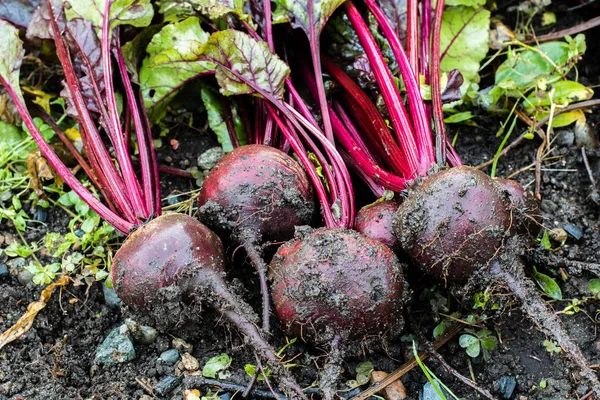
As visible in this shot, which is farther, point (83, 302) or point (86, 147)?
point (86, 147)

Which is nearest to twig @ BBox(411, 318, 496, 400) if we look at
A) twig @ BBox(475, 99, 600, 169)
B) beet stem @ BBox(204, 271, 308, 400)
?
beet stem @ BBox(204, 271, 308, 400)

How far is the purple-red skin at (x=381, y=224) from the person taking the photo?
278 centimetres

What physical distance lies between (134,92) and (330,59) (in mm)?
1184

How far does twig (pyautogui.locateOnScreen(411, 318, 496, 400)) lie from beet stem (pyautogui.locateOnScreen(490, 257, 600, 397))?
35 cm

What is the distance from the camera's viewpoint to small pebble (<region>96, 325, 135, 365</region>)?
8.87 feet

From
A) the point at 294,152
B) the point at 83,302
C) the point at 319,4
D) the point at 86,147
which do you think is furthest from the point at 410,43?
the point at 83,302

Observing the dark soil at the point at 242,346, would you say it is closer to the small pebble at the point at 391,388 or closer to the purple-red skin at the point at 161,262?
the small pebble at the point at 391,388

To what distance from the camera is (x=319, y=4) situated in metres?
3.16

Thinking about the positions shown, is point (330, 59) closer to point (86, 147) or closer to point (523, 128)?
point (523, 128)

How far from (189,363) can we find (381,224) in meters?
1.08

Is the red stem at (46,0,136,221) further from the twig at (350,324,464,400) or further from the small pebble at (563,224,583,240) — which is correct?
the small pebble at (563,224,583,240)

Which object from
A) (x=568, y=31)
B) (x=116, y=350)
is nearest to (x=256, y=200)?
(x=116, y=350)

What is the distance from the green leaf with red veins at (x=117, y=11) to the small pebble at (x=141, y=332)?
1.63 metres

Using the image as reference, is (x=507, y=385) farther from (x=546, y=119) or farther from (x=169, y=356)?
(x=546, y=119)
